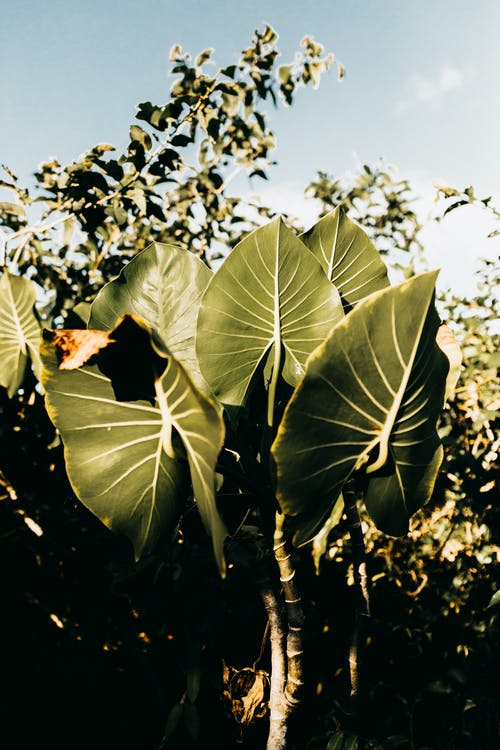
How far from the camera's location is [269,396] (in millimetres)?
577

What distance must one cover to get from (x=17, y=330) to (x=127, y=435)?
57 cm

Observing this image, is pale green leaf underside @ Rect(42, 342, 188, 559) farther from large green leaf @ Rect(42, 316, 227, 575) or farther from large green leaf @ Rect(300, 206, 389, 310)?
large green leaf @ Rect(300, 206, 389, 310)

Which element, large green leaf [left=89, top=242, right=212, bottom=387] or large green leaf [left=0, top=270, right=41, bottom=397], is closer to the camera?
large green leaf [left=89, top=242, right=212, bottom=387]

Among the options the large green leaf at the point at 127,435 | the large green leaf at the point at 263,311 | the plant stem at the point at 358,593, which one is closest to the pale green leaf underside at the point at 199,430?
the large green leaf at the point at 127,435

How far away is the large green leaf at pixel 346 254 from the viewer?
672mm

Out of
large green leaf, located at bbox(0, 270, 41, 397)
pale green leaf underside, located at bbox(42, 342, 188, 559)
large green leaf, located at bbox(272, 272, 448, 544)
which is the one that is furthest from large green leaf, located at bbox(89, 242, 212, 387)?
large green leaf, located at bbox(0, 270, 41, 397)

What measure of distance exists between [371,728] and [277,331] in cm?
77

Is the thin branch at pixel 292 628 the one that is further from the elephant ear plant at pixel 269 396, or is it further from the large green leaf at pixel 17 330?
the large green leaf at pixel 17 330

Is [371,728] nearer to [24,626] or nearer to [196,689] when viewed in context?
[196,689]

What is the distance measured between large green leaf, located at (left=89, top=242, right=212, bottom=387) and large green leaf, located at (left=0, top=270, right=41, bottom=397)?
0.42 metres

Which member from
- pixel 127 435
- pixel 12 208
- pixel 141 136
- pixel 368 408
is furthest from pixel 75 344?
pixel 12 208

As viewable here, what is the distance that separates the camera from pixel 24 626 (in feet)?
5.44

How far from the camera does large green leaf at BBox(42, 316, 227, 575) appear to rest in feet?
1.58

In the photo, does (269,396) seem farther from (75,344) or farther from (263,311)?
(75,344)
